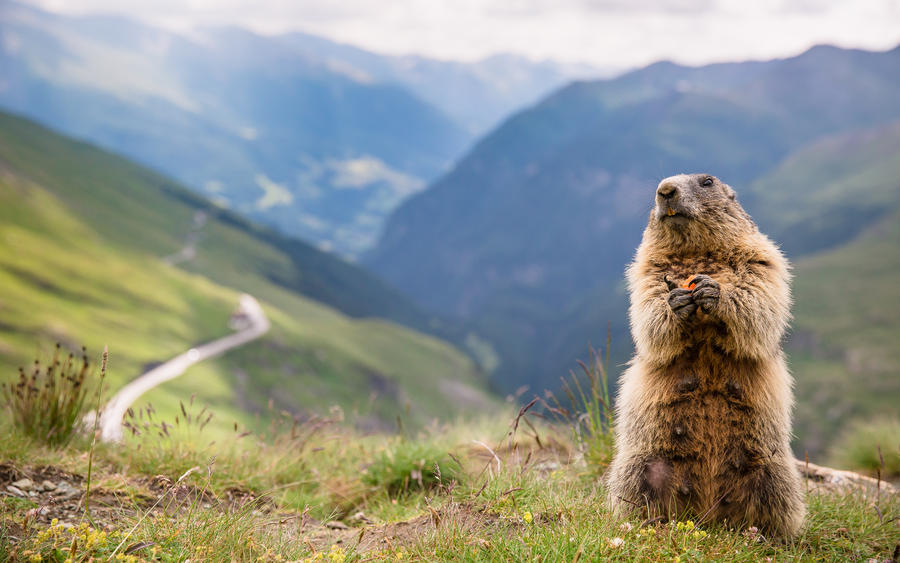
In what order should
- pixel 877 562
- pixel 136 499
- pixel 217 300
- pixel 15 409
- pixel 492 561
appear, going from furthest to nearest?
pixel 217 300 < pixel 15 409 < pixel 136 499 < pixel 877 562 < pixel 492 561

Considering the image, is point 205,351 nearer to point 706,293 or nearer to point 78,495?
point 78,495

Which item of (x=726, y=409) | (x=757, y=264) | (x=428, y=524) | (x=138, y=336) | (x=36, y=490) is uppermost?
(x=757, y=264)

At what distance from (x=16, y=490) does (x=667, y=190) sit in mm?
7816

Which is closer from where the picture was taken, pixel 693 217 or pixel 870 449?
pixel 693 217

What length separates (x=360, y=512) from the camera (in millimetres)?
8492

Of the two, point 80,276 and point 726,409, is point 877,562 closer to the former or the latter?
point 726,409

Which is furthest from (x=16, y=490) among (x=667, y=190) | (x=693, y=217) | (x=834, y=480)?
(x=834, y=480)

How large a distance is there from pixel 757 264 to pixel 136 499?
7.44 m

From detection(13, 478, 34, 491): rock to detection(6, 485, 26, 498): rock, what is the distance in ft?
0.12

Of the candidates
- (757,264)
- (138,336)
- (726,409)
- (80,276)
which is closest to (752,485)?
(726,409)

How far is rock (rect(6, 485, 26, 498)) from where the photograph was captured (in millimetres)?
7111

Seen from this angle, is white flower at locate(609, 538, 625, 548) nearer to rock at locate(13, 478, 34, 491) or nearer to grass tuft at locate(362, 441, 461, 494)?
grass tuft at locate(362, 441, 461, 494)

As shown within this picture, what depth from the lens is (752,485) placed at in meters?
6.60

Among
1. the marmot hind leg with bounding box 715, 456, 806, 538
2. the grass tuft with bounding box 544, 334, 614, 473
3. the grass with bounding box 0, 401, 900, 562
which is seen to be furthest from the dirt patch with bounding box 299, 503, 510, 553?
the grass tuft with bounding box 544, 334, 614, 473
